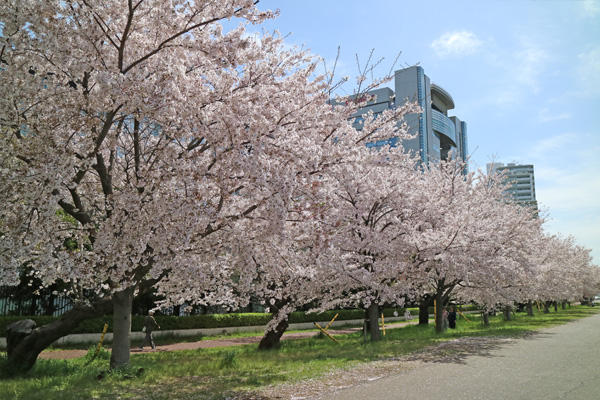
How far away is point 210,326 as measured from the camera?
25.5 m

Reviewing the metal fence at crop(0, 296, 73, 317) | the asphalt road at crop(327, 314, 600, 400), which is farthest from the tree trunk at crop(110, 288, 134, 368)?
the metal fence at crop(0, 296, 73, 317)

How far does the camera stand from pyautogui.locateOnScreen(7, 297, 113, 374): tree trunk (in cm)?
985

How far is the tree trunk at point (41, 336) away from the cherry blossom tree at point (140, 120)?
2.73 metres

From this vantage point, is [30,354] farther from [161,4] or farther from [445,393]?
[445,393]

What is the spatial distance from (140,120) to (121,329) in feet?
17.1

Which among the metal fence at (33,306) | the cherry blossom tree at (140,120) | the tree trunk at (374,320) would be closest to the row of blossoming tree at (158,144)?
the cherry blossom tree at (140,120)

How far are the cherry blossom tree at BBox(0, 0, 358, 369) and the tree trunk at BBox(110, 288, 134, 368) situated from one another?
6.34ft

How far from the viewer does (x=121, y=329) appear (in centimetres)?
976

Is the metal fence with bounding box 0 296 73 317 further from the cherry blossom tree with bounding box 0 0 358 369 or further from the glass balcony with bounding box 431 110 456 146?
the glass balcony with bounding box 431 110 456 146

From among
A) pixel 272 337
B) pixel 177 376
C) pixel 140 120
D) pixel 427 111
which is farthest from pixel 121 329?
pixel 427 111

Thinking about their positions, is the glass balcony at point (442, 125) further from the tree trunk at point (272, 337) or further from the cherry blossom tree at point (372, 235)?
the tree trunk at point (272, 337)

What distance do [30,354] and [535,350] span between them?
15.2m

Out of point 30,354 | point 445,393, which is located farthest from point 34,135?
point 445,393

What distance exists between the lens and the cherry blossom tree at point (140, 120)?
689cm
